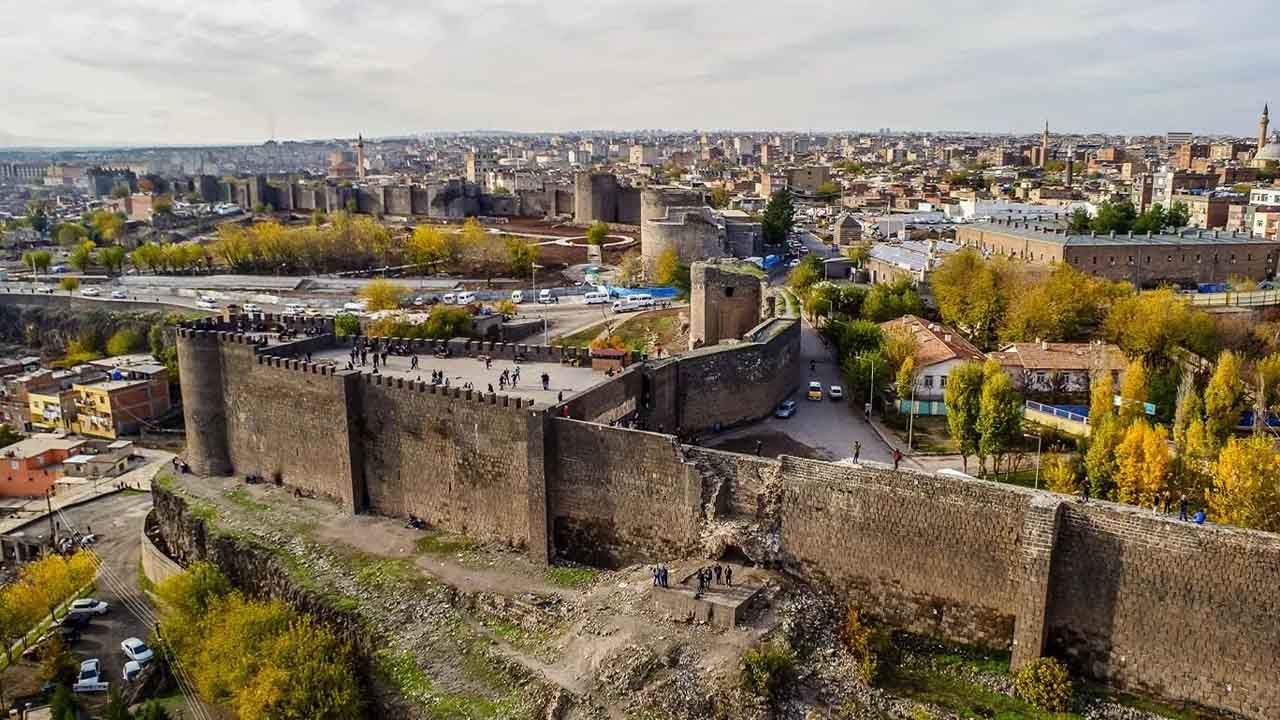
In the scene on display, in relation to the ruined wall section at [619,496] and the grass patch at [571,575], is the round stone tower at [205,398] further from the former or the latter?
the grass patch at [571,575]

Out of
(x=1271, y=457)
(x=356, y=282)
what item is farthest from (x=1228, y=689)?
(x=356, y=282)

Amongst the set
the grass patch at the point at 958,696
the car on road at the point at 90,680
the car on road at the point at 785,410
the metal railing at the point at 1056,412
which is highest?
the car on road at the point at 785,410


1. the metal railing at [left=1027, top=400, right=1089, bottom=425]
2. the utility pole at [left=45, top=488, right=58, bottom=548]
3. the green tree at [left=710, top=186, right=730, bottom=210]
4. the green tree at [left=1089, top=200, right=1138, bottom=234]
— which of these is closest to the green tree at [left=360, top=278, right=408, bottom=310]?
the utility pole at [left=45, top=488, right=58, bottom=548]

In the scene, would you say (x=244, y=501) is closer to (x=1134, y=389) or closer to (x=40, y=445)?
(x=40, y=445)

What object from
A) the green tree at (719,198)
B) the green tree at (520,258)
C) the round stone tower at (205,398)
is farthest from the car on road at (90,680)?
the green tree at (719,198)

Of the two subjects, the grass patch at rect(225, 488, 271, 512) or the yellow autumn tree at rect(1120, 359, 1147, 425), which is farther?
the yellow autumn tree at rect(1120, 359, 1147, 425)

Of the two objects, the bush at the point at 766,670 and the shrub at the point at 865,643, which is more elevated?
the bush at the point at 766,670

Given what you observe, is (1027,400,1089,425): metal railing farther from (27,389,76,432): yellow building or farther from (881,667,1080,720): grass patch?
(27,389,76,432): yellow building
